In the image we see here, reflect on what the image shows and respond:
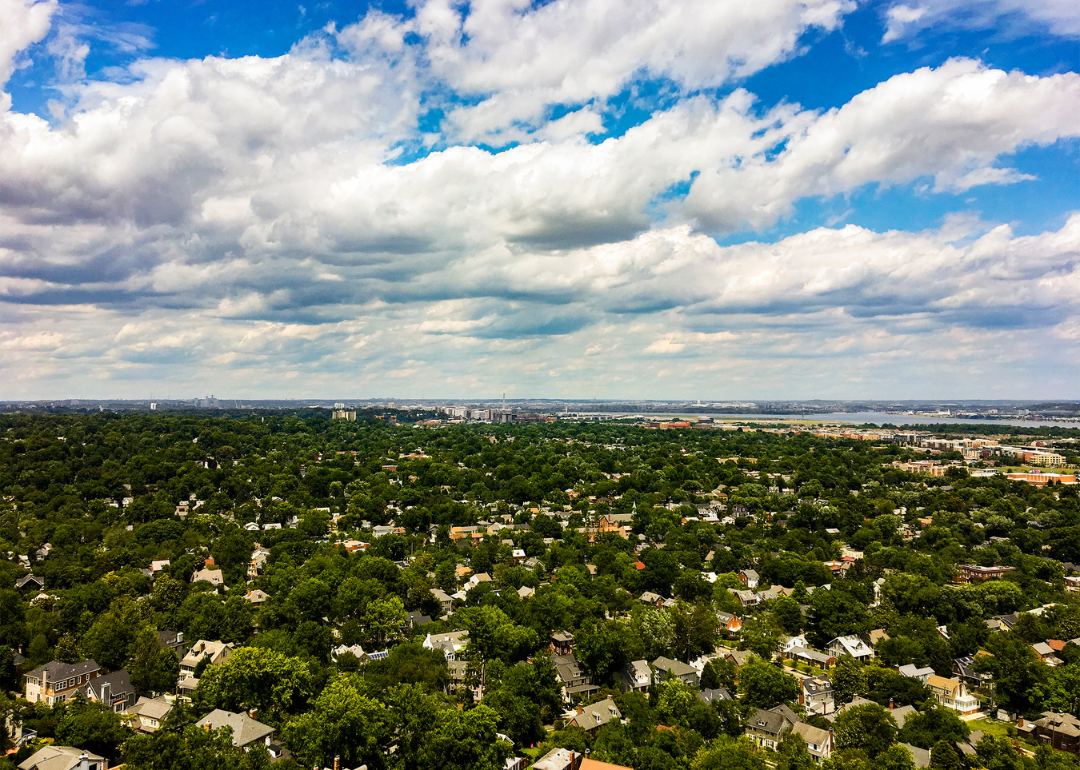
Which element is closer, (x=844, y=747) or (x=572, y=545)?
(x=844, y=747)

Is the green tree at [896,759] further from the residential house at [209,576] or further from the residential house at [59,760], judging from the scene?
the residential house at [209,576]

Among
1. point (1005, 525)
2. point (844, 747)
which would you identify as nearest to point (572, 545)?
point (844, 747)

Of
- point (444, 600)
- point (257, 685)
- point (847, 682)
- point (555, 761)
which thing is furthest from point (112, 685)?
point (847, 682)

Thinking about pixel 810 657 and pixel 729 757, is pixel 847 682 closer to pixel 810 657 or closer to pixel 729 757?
pixel 810 657

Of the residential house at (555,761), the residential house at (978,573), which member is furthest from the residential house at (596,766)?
the residential house at (978,573)

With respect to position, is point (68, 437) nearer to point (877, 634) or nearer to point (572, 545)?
point (572, 545)

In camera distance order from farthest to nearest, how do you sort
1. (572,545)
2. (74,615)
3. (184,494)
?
(184,494)
(572,545)
(74,615)
